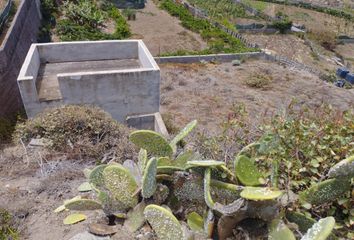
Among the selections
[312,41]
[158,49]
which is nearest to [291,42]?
[312,41]

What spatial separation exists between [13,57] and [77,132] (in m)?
6.92

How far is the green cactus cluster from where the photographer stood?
106 inches

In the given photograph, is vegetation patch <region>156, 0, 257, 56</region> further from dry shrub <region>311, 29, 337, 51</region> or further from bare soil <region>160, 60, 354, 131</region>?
dry shrub <region>311, 29, 337, 51</region>

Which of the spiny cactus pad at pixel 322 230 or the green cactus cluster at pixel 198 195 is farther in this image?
the green cactus cluster at pixel 198 195

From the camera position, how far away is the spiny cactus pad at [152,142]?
12.0ft

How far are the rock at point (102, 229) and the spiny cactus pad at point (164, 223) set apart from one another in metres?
0.68

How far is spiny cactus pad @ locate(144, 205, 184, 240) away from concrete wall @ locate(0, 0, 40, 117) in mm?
8553

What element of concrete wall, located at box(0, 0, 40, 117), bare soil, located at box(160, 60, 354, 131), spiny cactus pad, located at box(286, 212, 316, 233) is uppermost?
spiny cactus pad, located at box(286, 212, 316, 233)

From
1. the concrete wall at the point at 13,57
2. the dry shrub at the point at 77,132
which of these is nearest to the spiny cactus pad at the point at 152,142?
the dry shrub at the point at 77,132

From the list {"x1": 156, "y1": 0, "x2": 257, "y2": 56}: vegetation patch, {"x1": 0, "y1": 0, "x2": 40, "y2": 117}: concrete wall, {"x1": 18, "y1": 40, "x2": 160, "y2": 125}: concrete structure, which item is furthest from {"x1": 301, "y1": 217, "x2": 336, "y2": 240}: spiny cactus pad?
{"x1": 156, "y1": 0, "x2": 257, "y2": 56}: vegetation patch

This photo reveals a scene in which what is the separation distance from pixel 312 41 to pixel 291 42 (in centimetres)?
271

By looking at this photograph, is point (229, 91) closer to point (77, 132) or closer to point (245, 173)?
point (77, 132)

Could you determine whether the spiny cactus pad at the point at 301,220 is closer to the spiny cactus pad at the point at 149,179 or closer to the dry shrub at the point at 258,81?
the spiny cactus pad at the point at 149,179

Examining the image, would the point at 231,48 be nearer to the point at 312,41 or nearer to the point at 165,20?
the point at 165,20
